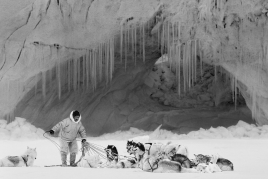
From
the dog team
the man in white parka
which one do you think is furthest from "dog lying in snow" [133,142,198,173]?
the man in white parka

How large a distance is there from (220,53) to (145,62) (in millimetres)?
3053

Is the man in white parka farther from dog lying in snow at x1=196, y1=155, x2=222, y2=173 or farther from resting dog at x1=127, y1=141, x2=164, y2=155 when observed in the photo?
dog lying in snow at x1=196, y1=155, x2=222, y2=173

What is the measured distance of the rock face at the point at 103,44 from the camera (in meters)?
10.4

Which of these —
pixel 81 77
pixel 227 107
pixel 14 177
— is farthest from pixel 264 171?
pixel 227 107

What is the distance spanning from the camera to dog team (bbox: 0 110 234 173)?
15.4ft

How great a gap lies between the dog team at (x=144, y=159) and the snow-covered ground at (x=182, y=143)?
176 millimetres

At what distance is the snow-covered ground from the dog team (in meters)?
0.18

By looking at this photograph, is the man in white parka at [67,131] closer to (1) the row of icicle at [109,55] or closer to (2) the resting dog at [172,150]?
(2) the resting dog at [172,150]

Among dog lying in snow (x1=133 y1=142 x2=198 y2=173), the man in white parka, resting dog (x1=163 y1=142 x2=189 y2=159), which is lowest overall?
dog lying in snow (x1=133 y1=142 x2=198 y2=173)

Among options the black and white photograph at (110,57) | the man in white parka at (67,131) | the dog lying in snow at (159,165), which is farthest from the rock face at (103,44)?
the dog lying in snow at (159,165)

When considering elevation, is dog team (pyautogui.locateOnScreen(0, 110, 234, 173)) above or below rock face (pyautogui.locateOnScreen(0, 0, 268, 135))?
below

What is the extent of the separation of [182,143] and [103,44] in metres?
3.90

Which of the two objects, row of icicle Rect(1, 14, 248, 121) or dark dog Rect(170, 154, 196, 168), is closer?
dark dog Rect(170, 154, 196, 168)

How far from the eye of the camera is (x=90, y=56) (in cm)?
1138
